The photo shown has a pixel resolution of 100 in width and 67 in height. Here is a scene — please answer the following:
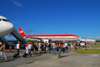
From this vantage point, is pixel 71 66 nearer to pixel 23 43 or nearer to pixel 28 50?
pixel 28 50

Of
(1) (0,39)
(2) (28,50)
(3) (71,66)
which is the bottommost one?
(3) (71,66)

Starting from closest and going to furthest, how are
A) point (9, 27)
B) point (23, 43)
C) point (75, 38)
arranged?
1. point (9, 27)
2. point (23, 43)
3. point (75, 38)

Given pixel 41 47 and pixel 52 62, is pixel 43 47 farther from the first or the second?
pixel 52 62

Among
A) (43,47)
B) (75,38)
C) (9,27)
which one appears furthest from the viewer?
(75,38)

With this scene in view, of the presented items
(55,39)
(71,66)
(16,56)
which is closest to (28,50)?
(16,56)

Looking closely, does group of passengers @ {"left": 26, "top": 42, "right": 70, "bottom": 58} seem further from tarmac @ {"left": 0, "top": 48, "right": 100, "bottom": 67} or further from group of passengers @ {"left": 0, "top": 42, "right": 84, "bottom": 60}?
tarmac @ {"left": 0, "top": 48, "right": 100, "bottom": 67}

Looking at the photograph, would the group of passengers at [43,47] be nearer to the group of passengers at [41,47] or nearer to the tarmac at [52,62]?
the group of passengers at [41,47]

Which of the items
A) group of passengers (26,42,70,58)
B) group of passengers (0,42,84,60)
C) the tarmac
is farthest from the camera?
group of passengers (26,42,70,58)

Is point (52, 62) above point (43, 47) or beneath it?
beneath

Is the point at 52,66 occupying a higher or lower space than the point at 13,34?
lower

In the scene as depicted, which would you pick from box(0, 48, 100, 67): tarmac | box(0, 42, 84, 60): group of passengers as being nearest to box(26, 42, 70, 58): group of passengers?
box(0, 42, 84, 60): group of passengers

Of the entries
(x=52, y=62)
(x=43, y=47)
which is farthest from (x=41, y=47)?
(x=52, y=62)

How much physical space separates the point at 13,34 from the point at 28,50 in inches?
426

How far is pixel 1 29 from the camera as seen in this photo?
10555 mm
